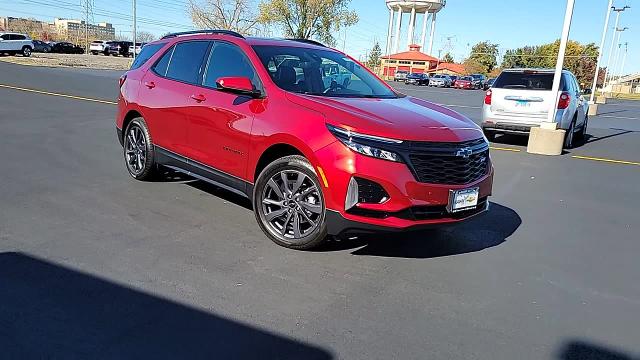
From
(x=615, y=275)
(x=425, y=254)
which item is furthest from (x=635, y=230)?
(x=425, y=254)

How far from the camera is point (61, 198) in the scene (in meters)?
5.26

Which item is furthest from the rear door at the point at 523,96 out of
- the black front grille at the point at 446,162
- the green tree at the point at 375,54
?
the green tree at the point at 375,54

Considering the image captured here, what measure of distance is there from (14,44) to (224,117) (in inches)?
1925

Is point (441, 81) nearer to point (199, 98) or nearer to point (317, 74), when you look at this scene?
point (317, 74)

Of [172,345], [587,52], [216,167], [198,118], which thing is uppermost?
[587,52]

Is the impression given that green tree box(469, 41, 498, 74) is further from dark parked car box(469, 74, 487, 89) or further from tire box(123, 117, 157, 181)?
A: tire box(123, 117, 157, 181)

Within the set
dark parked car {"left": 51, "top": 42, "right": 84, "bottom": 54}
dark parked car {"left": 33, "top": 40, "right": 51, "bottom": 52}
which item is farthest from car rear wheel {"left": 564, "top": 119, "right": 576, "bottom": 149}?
dark parked car {"left": 51, "top": 42, "right": 84, "bottom": 54}

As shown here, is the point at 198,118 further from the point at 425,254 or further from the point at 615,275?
the point at 615,275

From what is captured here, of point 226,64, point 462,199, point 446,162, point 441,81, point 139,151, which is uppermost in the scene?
point 226,64

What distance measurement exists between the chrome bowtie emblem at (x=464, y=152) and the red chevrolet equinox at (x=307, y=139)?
10 millimetres

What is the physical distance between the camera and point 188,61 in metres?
5.51

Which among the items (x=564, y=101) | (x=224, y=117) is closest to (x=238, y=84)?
(x=224, y=117)

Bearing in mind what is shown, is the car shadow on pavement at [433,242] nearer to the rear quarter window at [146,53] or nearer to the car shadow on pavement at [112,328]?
the car shadow on pavement at [112,328]

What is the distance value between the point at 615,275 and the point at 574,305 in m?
0.86
